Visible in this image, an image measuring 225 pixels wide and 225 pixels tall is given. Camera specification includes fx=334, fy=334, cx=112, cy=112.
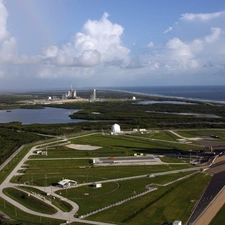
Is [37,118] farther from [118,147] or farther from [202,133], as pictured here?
[202,133]

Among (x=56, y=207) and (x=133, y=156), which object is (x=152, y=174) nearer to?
(x=133, y=156)

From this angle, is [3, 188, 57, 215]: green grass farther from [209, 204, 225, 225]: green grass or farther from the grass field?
the grass field

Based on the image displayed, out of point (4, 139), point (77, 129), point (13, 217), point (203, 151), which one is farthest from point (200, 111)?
point (13, 217)

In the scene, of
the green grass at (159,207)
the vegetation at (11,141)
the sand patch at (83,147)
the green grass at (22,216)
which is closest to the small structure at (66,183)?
the green grass at (22,216)

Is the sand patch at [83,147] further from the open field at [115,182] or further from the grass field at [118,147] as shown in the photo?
the open field at [115,182]

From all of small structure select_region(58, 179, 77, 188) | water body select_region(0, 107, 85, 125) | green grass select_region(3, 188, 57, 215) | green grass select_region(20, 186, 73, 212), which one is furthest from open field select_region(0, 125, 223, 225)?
water body select_region(0, 107, 85, 125)

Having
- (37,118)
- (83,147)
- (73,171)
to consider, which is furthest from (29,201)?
(37,118)

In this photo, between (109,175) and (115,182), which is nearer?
(115,182)
